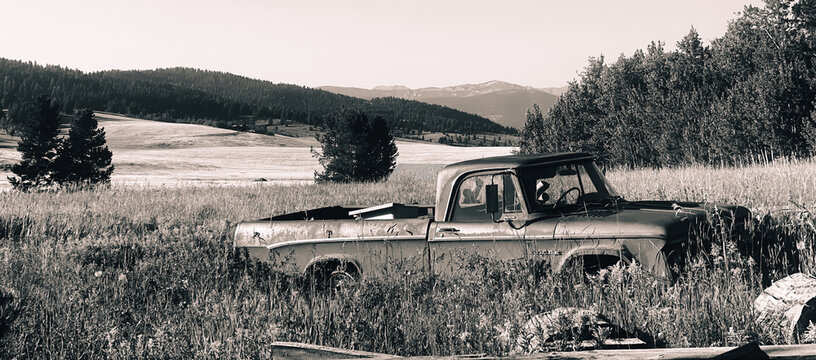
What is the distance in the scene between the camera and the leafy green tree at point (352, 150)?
31188 millimetres

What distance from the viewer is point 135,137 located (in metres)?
88.3

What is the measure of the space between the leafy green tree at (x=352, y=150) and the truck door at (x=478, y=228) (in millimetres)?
25002

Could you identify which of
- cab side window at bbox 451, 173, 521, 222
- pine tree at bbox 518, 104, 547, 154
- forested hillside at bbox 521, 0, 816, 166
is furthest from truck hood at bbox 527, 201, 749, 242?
pine tree at bbox 518, 104, 547, 154

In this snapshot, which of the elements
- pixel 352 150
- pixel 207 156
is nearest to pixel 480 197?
pixel 352 150

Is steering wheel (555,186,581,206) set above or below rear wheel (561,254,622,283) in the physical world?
above

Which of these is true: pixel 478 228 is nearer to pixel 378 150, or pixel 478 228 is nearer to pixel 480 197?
pixel 480 197

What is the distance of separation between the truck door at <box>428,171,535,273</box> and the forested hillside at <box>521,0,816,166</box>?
18.5 meters

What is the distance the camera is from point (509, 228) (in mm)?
5352

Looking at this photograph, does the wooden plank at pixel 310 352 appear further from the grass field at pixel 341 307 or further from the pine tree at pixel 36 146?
the pine tree at pixel 36 146

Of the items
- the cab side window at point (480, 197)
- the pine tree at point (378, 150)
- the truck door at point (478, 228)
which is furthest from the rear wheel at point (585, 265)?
the pine tree at point (378, 150)

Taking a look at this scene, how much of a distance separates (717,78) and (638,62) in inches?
415

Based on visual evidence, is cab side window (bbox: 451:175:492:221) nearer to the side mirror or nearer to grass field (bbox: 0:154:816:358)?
the side mirror

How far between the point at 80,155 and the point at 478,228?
37.6m

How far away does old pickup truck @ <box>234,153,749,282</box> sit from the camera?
16.5 feet
